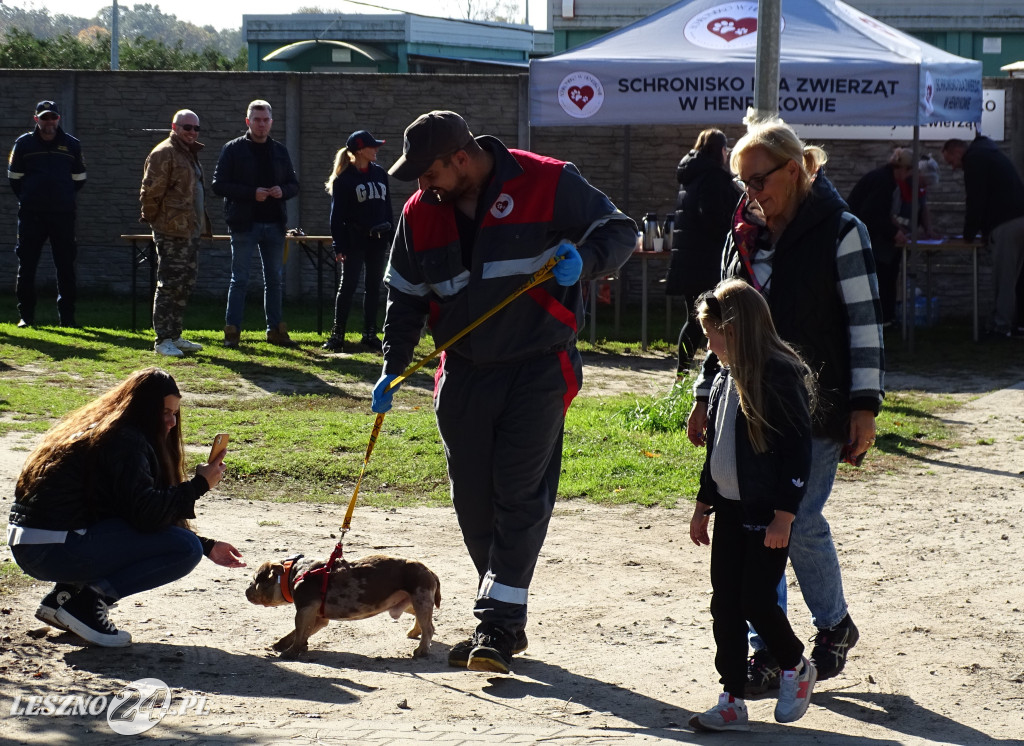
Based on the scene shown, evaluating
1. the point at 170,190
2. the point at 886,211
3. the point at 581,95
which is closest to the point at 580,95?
the point at 581,95

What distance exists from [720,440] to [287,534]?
299 centimetres

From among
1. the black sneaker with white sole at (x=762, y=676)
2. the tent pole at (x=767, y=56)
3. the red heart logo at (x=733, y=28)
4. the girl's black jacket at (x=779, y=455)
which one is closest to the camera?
the girl's black jacket at (x=779, y=455)

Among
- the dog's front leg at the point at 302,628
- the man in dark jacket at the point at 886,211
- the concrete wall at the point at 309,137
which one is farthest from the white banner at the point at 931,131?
the dog's front leg at the point at 302,628

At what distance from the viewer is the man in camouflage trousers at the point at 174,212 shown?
11.0 metres

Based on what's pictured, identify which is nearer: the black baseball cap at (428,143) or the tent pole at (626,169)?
the black baseball cap at (428,143)

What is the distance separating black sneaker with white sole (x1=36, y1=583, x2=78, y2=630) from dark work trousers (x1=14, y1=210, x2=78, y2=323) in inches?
338

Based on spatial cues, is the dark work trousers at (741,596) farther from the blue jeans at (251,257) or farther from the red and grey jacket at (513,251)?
the blue jeans at (251,257)

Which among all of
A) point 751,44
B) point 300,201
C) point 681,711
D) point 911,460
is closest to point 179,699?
point 681,711

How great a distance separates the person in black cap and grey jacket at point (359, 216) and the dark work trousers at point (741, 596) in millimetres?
7768

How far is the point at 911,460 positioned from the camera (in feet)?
26.2

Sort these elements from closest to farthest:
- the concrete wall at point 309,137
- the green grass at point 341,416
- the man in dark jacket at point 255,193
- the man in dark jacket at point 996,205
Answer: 1. the green grass at point 341,416
2. the man in dark jacket at point 255,193
3. the man in dark jacket at point 996,205
4. the concrete wall at point 309,137

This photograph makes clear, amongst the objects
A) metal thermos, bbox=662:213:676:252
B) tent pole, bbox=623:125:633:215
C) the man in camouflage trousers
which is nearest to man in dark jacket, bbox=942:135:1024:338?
metal thermos, bbox=662:213:676:252

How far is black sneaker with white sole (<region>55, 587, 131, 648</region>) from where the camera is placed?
464cm

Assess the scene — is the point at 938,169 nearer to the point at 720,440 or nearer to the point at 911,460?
the point at 911,460
